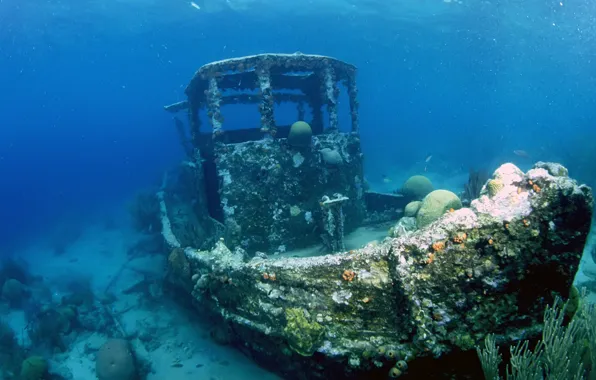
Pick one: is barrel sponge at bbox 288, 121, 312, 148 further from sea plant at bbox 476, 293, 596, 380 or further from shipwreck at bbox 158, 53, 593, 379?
sea plant at bbox 476, 293, 596, 380

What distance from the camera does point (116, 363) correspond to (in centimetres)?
720

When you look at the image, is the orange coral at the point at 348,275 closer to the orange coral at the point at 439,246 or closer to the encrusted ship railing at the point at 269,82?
the orange coral at the point at 439,246

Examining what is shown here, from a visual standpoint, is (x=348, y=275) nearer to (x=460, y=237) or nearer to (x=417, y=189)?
(x=460, y=237)

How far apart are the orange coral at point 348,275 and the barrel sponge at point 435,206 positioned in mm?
2361

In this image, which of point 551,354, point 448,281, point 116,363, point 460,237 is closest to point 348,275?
point 448,281

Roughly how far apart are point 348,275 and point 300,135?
4.79 meters

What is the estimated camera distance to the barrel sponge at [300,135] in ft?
26.3

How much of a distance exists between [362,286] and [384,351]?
0.69m

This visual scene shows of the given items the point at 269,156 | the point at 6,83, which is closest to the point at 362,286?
the point at 269,156

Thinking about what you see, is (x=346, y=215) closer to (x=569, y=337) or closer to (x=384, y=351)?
(x=384, y=351)

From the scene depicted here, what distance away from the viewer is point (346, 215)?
28.5 feet

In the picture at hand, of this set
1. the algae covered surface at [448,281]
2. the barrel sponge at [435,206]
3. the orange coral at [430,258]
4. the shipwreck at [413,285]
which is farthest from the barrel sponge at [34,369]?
the orange coral at [430,258]

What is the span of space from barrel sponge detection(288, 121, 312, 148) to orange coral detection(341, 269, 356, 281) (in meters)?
4.75

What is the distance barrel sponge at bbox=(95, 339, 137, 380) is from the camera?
7.11 meters
